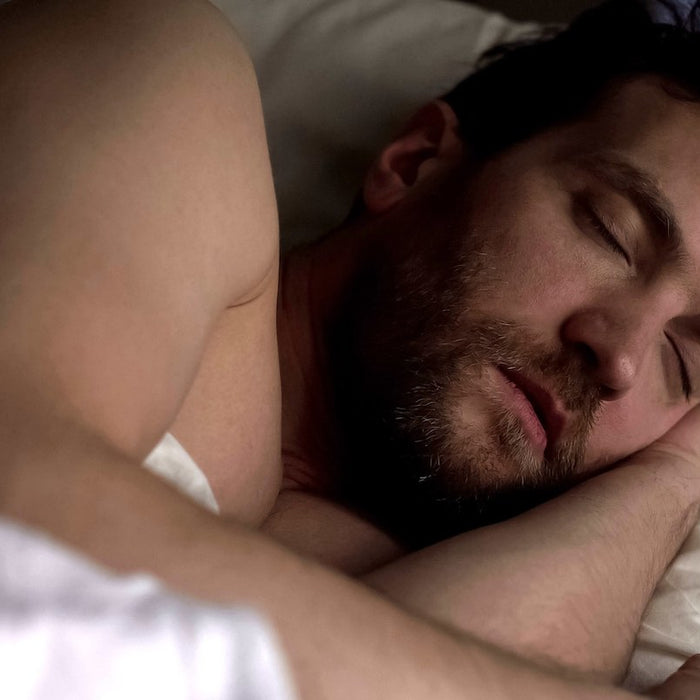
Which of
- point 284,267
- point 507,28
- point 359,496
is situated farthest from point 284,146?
point 359,496

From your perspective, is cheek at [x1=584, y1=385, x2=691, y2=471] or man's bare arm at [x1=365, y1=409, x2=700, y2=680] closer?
man's bare arm at [x1=365, y1=409, x2=700, y2=680]

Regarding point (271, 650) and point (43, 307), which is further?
point (43, 307)

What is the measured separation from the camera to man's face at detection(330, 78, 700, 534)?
908mm

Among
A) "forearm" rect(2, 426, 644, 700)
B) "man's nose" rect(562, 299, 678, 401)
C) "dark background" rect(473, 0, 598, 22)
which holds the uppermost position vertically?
"forearm" rect(2, 426, 644, 700)

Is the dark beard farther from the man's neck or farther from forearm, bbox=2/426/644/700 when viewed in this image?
forearm, bbox=2/426/644/700

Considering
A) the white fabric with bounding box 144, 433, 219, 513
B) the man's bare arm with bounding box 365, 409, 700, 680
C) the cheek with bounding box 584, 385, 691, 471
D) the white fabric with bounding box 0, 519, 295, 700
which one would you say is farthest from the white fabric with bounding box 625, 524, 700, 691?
the white fabric with bounding box 0, 519, 295, 700

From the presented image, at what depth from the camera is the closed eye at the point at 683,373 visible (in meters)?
0.97

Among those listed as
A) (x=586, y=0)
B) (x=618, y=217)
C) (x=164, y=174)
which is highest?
(x=164, y=174)

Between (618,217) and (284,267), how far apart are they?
39 cm

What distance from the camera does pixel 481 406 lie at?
3.02ft

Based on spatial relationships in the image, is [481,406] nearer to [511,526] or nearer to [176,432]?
[511,526]

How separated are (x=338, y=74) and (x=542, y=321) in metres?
0.65

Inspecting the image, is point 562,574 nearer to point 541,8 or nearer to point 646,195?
point 646,195

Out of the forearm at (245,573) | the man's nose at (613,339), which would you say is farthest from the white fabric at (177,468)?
the man's nose at (613,339)
